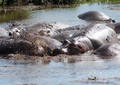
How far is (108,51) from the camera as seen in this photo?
12.5 m

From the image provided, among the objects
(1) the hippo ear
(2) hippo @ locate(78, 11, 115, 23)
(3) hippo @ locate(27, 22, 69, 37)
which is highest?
(1) the hippo ear

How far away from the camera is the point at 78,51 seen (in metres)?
12.8

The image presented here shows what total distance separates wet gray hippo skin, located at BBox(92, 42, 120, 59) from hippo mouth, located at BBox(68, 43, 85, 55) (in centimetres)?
43

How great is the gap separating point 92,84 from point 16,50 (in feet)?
14.8

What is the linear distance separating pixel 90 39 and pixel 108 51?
133 cm

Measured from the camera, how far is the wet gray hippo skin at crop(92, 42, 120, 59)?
12.3 m

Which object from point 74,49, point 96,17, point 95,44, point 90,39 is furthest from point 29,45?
point 96,17

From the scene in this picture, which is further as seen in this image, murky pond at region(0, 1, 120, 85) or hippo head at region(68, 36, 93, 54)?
hippo head at region(68, 36, 93, 54)

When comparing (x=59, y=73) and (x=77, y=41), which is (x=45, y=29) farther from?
(x=59, y=73)

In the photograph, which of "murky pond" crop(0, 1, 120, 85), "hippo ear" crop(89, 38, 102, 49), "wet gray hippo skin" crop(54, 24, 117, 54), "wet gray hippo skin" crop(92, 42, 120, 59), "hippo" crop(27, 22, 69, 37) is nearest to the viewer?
"murky pond" crop(0, 1, 120, 85)

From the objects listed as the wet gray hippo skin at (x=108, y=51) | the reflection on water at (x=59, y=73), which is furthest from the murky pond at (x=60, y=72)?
the wet gray hippo skin at (x=108, y=51)

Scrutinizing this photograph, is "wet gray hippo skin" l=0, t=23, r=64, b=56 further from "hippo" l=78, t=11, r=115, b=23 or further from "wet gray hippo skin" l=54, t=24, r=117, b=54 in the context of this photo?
"hippo" l=78, t=11, r=115, b=23

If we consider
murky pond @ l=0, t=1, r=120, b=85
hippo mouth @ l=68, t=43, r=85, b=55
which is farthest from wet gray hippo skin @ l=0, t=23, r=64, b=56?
murky pond @ l=0, t=1, r=120, b=85

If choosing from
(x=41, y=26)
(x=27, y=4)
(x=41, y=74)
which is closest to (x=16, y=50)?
(x=41, y=74)
